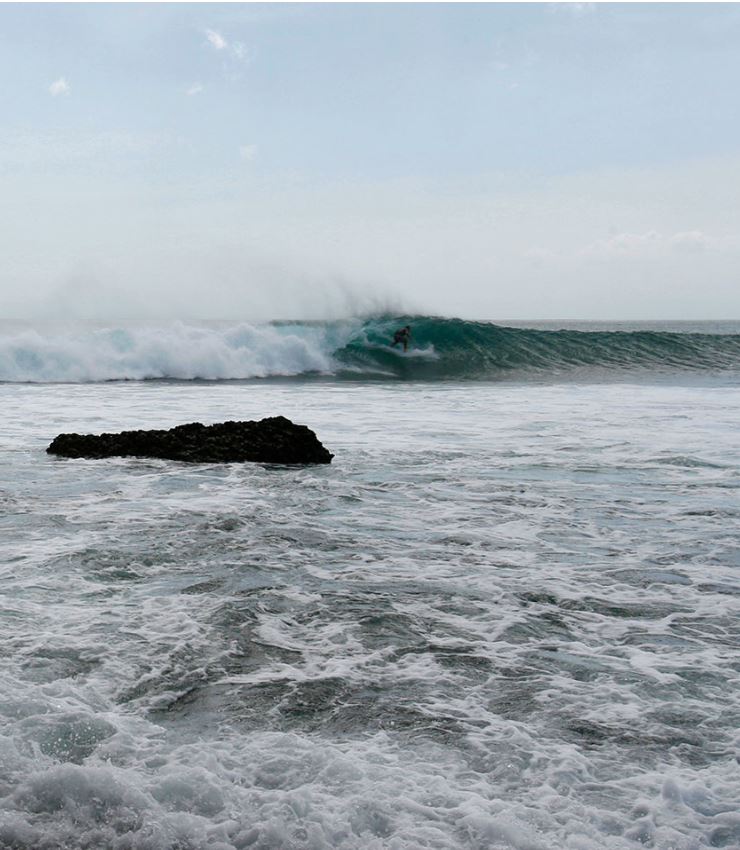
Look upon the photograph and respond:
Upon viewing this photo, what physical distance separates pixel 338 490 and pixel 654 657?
389 cm

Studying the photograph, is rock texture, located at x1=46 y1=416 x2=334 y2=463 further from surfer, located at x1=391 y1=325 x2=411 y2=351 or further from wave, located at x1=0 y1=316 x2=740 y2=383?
surfer, located at x1=391 y1=325 x2=411 y2=351

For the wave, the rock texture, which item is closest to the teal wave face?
the wave

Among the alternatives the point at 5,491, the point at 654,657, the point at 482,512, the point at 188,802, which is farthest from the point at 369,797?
the point at 5,491

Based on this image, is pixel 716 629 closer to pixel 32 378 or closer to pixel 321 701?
pixel 321 701

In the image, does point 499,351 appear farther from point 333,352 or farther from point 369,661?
point 369,661

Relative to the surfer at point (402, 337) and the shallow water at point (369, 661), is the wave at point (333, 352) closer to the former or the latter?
the surfer at point (402, 337)

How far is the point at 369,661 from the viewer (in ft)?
11.8

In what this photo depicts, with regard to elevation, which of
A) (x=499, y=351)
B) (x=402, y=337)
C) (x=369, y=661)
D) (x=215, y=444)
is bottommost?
(x=369, y=661)

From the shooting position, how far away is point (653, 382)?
22.7 meters

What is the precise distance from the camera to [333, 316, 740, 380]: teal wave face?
2672 cm

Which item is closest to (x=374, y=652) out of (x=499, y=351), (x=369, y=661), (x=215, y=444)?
(x=369, y=661)

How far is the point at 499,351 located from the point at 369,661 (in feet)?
83.3

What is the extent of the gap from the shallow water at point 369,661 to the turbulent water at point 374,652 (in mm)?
12

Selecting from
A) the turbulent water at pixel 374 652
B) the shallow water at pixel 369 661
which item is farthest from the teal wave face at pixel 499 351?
the shallow water at pixel 369 661
